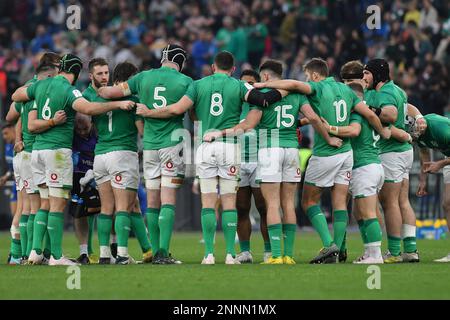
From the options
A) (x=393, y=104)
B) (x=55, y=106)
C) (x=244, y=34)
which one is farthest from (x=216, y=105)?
(x=244, y=34)

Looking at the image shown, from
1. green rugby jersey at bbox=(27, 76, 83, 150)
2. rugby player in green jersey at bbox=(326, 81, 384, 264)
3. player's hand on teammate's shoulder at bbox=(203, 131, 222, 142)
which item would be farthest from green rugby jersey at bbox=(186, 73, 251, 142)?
green rugby jersey at bbox=(27, 76, 83, 150)

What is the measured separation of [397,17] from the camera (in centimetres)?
2912

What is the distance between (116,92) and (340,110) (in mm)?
2891

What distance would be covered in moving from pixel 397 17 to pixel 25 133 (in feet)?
51.2

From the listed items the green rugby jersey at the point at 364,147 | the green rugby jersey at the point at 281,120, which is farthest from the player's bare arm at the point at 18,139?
the green rugby jersey at the point at 364,147

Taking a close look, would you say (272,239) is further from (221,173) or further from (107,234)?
(107,234)

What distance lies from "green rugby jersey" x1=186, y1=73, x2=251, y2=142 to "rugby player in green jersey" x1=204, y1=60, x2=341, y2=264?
0.16 m

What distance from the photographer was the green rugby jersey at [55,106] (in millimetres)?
14711

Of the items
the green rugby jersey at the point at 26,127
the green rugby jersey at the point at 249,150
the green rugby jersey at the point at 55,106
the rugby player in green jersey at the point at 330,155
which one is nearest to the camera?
the rugby player in green jersey at the point at 330,155

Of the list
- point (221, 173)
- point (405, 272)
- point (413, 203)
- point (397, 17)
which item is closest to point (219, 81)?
point (221, 173)

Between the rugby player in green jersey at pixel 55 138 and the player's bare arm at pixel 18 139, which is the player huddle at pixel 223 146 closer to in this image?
the rugby player in green jersey at pixel 55 138

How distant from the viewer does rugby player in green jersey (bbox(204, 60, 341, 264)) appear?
14500 millimetres

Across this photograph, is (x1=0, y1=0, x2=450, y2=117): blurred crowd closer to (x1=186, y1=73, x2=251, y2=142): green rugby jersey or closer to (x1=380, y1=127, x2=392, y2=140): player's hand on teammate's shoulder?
(x1=380, y1=127, x2=392, y2=140): player's hand on teammate's shoulder

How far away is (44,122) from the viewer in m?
14.7
